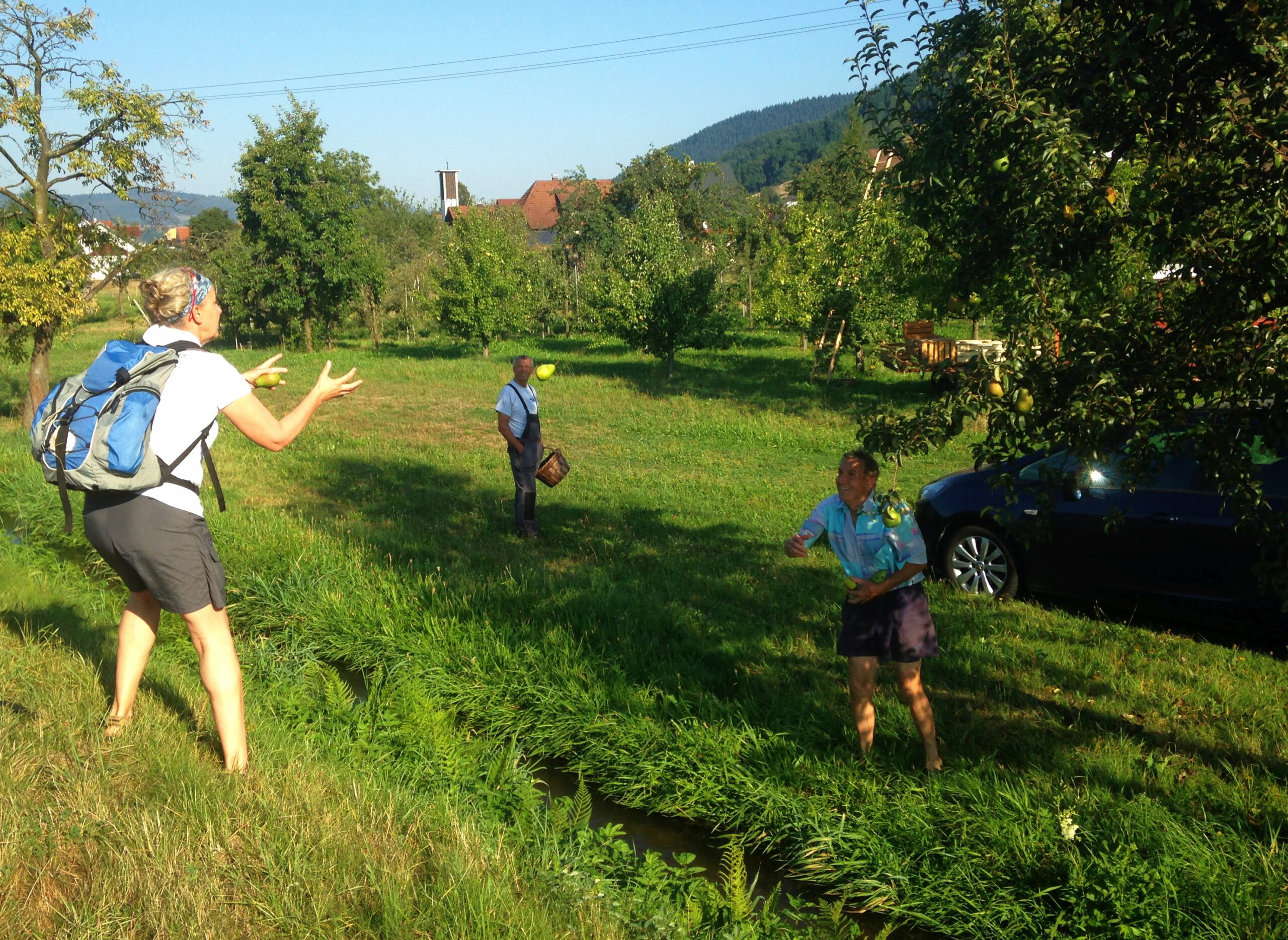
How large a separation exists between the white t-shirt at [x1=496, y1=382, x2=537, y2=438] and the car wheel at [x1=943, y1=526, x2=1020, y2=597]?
4156 millimetres

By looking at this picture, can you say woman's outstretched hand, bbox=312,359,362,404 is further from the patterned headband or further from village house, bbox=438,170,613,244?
village house, bbox=438,170,613,244

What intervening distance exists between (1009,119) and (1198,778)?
3201 millimetres

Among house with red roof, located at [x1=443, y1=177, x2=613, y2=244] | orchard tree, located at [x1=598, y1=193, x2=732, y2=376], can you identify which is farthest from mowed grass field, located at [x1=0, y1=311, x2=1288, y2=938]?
house with red roof, located at [x1=443, y1=177, x2=613, y2=244]

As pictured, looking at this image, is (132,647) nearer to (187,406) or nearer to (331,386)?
(187,406)

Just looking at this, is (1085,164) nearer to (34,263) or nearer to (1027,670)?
(1027,670)

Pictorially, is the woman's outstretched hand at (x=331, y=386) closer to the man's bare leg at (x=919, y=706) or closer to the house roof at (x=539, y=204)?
the man's bare leg at (x=919, y=706)

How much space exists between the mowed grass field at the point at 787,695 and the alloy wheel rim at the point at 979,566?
236 mm

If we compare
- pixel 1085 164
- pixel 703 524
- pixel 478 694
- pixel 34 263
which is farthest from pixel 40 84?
pixel 1085 164

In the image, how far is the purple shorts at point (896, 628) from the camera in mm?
4852

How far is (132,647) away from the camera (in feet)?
14.8

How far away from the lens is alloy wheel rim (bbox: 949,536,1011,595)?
26.3 ft

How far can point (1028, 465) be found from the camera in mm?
7621

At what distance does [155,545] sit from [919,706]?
11.5 feet

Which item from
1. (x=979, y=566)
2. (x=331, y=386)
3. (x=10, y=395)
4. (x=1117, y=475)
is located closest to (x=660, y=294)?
(x=10, y=395)
